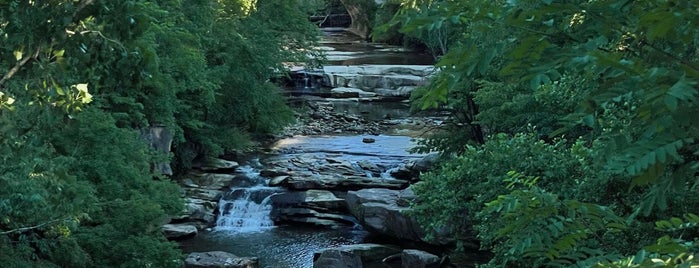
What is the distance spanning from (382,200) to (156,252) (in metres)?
8.03

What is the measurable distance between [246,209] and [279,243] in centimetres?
274

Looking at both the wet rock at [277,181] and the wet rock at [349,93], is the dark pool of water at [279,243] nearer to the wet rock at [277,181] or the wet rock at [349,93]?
the wet rock at [277,181]

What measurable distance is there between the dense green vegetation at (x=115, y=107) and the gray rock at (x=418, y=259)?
487cm

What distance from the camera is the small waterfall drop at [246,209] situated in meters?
20.3

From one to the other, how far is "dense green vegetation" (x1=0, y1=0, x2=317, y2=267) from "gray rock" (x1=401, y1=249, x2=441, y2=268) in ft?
16.0

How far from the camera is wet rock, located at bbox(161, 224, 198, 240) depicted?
18.4 m

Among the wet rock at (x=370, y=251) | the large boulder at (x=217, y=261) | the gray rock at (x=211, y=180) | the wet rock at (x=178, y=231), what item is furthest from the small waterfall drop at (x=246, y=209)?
the wet rock at (x=370, y=251)

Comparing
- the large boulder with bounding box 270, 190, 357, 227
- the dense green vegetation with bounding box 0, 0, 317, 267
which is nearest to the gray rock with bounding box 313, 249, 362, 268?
the dense green vegetation with bounding box 0, 0, 317, 267

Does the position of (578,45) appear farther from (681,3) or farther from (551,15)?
(681,3)

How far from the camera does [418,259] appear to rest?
634 inches

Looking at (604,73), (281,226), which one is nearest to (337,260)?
(281,226)

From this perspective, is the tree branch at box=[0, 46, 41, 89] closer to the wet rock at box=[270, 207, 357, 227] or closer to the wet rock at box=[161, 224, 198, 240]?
the wet rock at box=[161, 224, 198, 240]

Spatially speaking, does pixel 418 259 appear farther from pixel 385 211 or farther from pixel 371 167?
pixel 371 167

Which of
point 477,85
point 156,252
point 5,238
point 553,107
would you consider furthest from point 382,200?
point 5,238
